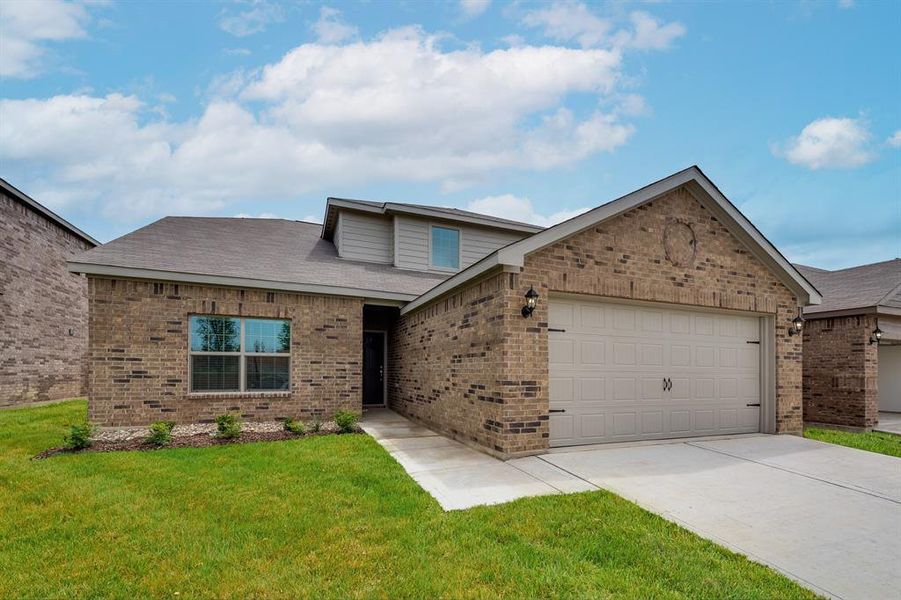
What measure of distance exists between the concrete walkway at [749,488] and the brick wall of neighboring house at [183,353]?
9.31ft

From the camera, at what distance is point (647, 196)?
25.3 feet

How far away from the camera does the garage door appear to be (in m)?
7.32

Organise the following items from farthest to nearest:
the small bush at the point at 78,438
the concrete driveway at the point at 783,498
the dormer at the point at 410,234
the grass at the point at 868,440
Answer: the dormer at the point at 410,234
the grass at the point at 868,440
the small bush at the point at 78,438
the concrete driveway at the point at 783,498

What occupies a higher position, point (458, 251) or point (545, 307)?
point (458, 251)

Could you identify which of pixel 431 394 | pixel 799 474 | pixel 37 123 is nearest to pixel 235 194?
pixel 37 123

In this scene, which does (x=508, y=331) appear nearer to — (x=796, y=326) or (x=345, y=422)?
(x=345, y=422)

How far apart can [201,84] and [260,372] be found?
6.24 metres

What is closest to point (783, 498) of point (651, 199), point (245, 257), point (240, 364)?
point (651, 199)

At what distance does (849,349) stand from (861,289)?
7.92 feet

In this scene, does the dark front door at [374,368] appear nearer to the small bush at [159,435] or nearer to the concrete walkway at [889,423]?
the small bush at [159,435]

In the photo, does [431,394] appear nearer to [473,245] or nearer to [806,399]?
[473,245]

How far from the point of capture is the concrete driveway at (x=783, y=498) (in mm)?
3600

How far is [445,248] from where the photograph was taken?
46.8 feet

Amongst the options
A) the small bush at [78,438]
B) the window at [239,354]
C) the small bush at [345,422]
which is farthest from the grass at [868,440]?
the small bush at [78,438]
